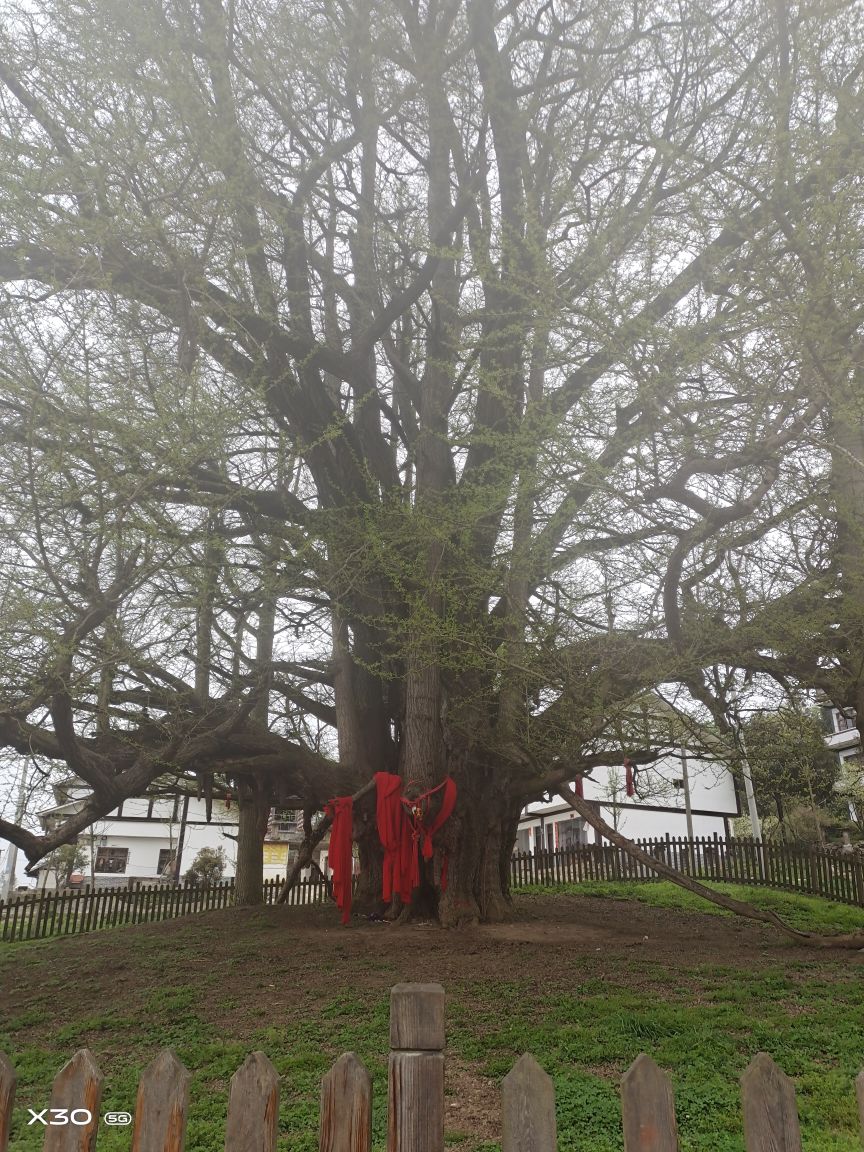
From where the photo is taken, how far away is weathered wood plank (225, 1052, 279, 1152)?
2.25 meters

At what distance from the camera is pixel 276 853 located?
139 feet

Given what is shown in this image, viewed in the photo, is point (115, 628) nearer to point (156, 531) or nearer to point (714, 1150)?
point (156, 531)

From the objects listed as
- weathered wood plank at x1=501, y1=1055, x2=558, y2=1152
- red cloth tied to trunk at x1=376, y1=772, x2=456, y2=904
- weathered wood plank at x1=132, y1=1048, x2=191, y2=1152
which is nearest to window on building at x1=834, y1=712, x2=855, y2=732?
red cloth tied to trunk at x1=376, y1=772, x2=456, y2=904

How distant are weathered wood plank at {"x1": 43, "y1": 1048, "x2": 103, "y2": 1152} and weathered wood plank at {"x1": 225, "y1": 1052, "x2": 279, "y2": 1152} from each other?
40cm

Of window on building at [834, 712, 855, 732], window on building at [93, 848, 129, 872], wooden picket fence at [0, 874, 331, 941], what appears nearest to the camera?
window on building at [834, 712, 855, 732]

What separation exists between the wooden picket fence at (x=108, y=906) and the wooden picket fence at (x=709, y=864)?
4.58 meters

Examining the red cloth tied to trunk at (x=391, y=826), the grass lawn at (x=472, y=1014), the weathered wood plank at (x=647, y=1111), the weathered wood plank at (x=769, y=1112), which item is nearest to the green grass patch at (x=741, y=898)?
the grass lawn at (x=472, y=1014)

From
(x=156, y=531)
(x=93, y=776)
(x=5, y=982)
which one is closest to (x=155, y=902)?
(x=5, y=982)

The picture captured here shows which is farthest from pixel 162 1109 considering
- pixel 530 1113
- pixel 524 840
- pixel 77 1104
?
pixel 524 840

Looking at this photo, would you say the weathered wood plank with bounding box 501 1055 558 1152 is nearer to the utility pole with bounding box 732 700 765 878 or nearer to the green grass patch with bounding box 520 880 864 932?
the utility pole with bounding box 732 700 765 878

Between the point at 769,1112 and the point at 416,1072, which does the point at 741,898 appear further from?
the point at 416,1072

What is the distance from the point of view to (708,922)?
40.5 ft

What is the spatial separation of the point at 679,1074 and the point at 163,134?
6806 millimetres

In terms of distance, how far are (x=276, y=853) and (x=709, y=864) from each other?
2826 centimetres
